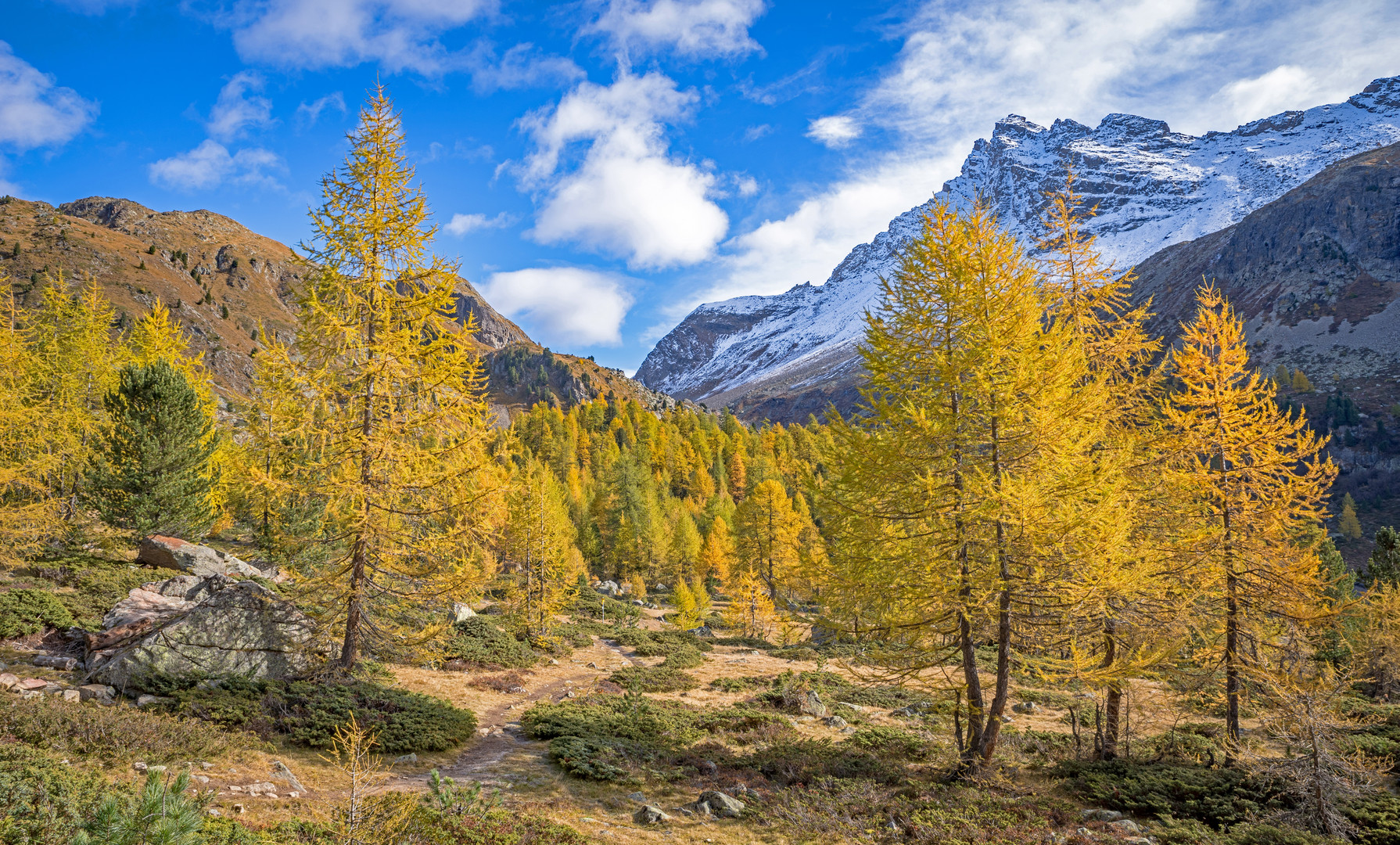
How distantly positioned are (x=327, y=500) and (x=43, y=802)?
6495 mm

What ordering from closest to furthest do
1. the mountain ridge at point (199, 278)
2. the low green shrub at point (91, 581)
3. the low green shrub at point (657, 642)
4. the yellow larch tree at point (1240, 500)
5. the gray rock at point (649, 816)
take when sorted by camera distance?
the gray rock at point (649, 816)
the yellow larch tree at point (1240, 500)
the low green shrub at point (91, 581)
the low green shrub at point (657, 642)
the mountain ridge at point (199, 278)

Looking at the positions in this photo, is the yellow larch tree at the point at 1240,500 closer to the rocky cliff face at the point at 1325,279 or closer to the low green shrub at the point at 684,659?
the low green shrub at the point at 684,659

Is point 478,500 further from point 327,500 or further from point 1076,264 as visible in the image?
point 1076,264

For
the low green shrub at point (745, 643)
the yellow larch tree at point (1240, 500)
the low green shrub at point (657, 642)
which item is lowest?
the low green shrub at point (745, 643)

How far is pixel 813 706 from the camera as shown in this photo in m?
17.6

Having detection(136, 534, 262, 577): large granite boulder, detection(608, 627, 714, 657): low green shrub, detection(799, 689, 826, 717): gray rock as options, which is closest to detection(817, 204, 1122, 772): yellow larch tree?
detection(799, 689, 826, 717): gray rock

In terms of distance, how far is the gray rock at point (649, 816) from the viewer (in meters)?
8.95

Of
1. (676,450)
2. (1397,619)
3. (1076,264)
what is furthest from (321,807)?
(676,450)

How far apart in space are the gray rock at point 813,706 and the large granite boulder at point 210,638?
13213mm

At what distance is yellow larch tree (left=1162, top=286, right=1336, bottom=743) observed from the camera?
12.8 meters

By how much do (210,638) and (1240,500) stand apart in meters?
22.6

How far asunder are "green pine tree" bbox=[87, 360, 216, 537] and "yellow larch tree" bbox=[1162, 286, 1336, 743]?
31.3 m

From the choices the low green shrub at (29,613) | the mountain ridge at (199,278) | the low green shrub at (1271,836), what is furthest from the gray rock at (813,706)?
the mountain ridge at (199,278)

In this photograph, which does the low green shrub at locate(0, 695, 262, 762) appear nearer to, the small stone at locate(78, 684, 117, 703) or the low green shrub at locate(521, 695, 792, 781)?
the small stone at locate(78, 684, 117, 703)
